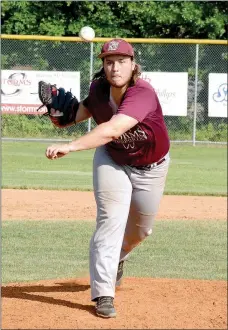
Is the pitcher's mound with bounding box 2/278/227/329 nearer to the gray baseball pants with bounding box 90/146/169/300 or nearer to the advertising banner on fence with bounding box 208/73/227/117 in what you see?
the gray baseball pants with bounding box 90/146/169/300

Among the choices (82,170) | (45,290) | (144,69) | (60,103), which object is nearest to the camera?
(60,103)

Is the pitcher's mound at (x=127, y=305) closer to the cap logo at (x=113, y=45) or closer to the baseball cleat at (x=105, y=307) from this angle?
the baseball cleat at (x=105, y=307)

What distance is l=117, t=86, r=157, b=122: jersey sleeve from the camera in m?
5.08

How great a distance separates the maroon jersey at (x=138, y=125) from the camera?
525cm

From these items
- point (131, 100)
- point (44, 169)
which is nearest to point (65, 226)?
point (131, 100)

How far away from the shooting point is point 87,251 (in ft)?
28.1

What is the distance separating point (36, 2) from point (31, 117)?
13.5 feet

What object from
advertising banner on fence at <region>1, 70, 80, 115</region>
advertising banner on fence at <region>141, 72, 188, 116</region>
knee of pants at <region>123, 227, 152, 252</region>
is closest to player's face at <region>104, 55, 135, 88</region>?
knee of pants at <region>123, 227, 152, 252</region>

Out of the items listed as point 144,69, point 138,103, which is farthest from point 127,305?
point 144,69

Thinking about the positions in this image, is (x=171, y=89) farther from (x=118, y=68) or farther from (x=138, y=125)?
(x=118, y=68)

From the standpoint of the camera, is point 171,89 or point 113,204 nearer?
point 113,204

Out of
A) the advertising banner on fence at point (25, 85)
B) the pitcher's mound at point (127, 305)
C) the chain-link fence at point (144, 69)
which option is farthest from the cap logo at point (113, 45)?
the advertising banner on fence at point (25, 85)

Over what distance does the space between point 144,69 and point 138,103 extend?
14047 millimetres

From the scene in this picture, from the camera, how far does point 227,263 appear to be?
804cm
